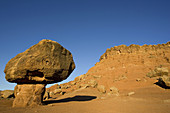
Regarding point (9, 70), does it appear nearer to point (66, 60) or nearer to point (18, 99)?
point (18, 99)

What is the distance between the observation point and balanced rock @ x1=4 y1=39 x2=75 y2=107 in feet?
22.3

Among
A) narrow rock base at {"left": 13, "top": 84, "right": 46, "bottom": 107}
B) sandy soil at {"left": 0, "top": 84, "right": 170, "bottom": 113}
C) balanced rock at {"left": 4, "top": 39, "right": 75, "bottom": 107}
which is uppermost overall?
balanced rock at {"left": 4, "top": 39, "right": 75, "bottom": 107}

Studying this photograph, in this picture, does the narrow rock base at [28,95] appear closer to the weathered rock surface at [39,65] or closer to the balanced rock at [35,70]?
the balanced rock at [35,70]

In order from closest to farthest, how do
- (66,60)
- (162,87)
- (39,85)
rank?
(39,85), (66,60), (162,87)

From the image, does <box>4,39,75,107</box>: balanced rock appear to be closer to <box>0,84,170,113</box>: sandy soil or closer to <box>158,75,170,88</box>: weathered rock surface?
<box>0,84,170,113</box>: sandy soil

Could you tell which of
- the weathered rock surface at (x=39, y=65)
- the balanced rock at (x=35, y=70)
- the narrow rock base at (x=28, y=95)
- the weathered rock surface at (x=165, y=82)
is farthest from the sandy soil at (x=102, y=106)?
the weathered rock surface at (x=165, y=82)

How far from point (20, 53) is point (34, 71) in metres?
1.78

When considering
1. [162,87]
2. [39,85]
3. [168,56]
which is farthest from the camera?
[168,56]

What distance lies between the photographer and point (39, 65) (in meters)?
6.86

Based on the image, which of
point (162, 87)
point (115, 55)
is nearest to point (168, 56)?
point (115, 55)

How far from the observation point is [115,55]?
1736 inches

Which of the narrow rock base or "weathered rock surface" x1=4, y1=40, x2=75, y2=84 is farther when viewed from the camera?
"weathered rock surface" x1=4, y1=40, x2=75, y2=84

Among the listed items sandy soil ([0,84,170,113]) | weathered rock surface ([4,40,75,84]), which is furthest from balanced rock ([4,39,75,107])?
sandy soil ([0,84,170,113])

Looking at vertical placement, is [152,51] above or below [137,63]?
above
